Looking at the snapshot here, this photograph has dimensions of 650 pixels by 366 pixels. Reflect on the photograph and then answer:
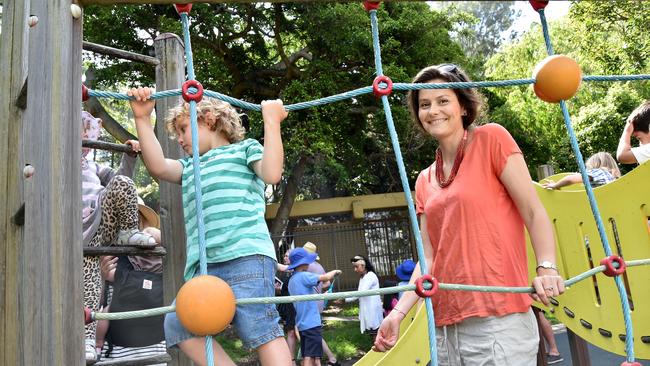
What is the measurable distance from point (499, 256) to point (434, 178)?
10.6 inches

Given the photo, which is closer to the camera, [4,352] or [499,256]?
[499,256]

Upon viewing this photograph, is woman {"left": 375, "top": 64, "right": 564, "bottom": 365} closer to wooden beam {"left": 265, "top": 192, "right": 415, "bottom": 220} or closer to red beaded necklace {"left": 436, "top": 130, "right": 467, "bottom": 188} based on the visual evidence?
red beaded necklace {"left": 436, "top": 130, "right": 467, "bottom": 188}

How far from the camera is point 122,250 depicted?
72.6 inches

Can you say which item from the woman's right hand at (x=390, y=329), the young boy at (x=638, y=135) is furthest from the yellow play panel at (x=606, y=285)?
the woman's right hand at (x=390, y=329)

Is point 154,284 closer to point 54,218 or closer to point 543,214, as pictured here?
point 54,218

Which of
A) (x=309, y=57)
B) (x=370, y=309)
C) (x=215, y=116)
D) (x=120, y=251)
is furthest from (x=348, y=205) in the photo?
(x=215, y=116)

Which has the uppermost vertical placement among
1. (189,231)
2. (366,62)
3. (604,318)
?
(366,62)

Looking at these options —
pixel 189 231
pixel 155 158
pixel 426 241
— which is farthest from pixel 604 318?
pixel 155 158

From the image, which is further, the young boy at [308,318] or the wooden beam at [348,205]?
the wooden beam at [348,205]

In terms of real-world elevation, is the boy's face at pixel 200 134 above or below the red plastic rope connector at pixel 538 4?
below

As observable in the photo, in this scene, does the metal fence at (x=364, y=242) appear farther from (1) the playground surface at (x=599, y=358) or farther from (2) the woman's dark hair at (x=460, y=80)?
(2) the woman's dark hair at (x=460, y=80)

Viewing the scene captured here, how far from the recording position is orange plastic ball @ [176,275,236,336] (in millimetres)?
1059

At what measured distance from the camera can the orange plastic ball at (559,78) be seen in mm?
1296

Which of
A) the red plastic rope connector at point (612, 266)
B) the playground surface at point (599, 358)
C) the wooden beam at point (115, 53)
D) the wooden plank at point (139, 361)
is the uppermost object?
the wooden beam at point (115, 53)
